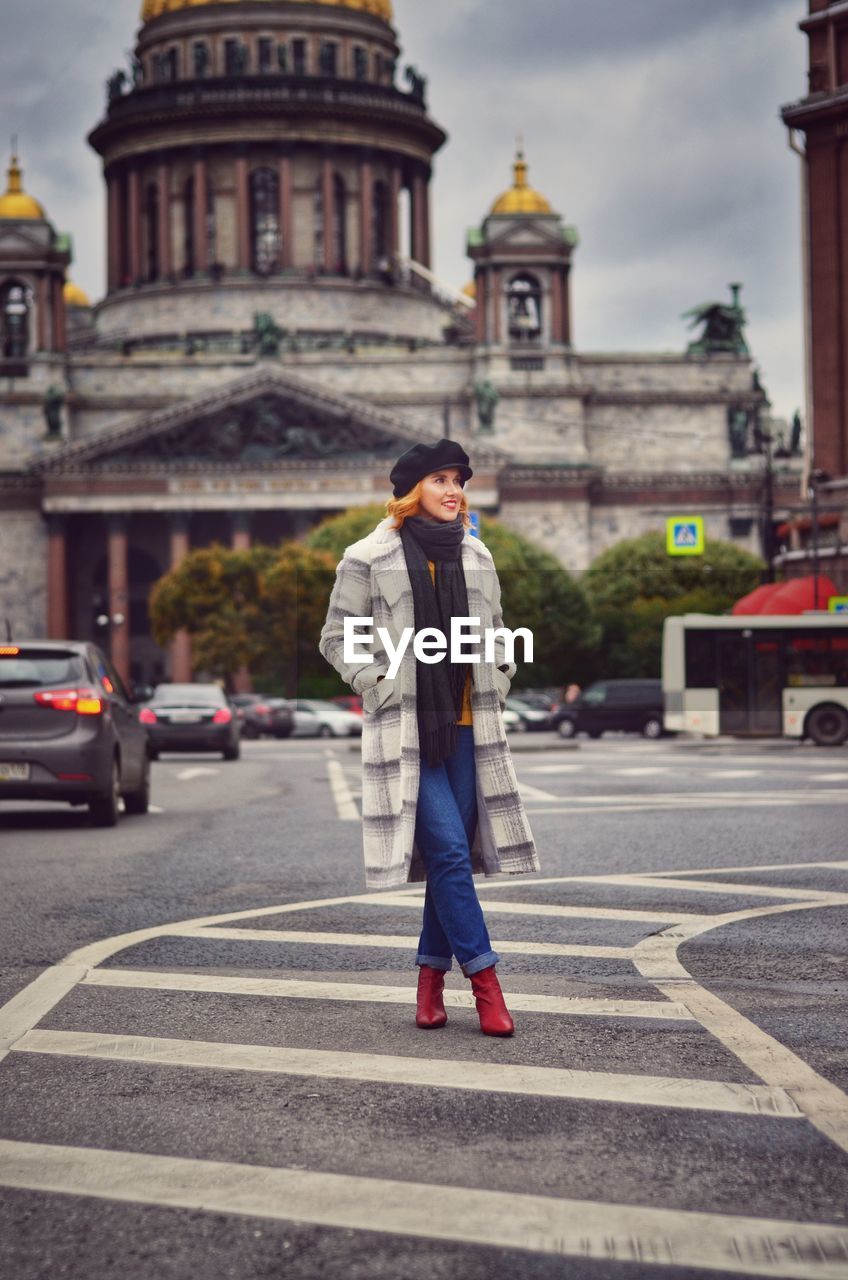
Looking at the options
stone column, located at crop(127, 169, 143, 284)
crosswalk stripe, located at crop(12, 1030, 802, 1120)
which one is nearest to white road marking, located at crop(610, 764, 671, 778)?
crosswalk stripe, located at crop(12, 1030, 802, 1120)

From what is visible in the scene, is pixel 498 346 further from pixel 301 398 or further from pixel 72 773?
pixel 72 773

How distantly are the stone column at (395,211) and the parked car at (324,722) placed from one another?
4364 centimetres

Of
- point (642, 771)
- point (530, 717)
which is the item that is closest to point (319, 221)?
point (530, 717)

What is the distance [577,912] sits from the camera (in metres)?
9.98

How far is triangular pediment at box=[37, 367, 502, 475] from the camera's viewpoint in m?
85.9

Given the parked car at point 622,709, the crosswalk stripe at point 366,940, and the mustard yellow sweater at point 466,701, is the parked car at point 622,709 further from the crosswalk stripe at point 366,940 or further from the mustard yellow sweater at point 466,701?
the mustard yellow sweater at point 466,701

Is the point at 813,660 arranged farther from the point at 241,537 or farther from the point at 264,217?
the point at 264,217

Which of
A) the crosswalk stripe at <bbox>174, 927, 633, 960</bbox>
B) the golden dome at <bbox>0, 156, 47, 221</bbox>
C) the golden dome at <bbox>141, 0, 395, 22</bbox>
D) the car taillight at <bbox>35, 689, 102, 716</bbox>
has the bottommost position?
the crosswalk stripe at <bbox>174, 927, 633, 960</bbox>

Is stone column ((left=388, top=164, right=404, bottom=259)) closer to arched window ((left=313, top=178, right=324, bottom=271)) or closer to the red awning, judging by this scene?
arched window ((left=313, top=178, right=324, bottom=271))

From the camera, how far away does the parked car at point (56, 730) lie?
16938mm

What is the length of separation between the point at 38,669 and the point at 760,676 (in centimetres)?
2453

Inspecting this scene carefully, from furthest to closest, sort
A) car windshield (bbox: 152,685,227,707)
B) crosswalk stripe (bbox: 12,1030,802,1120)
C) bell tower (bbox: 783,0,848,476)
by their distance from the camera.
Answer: bell tower (bbox: 783,0,848,476)
car windshield (bbox: 152,685,227,707)
crosswalk stripe (bbox: 12,1030,802,1120)

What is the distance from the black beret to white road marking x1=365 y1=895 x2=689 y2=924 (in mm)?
3382

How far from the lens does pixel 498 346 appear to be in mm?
87562
